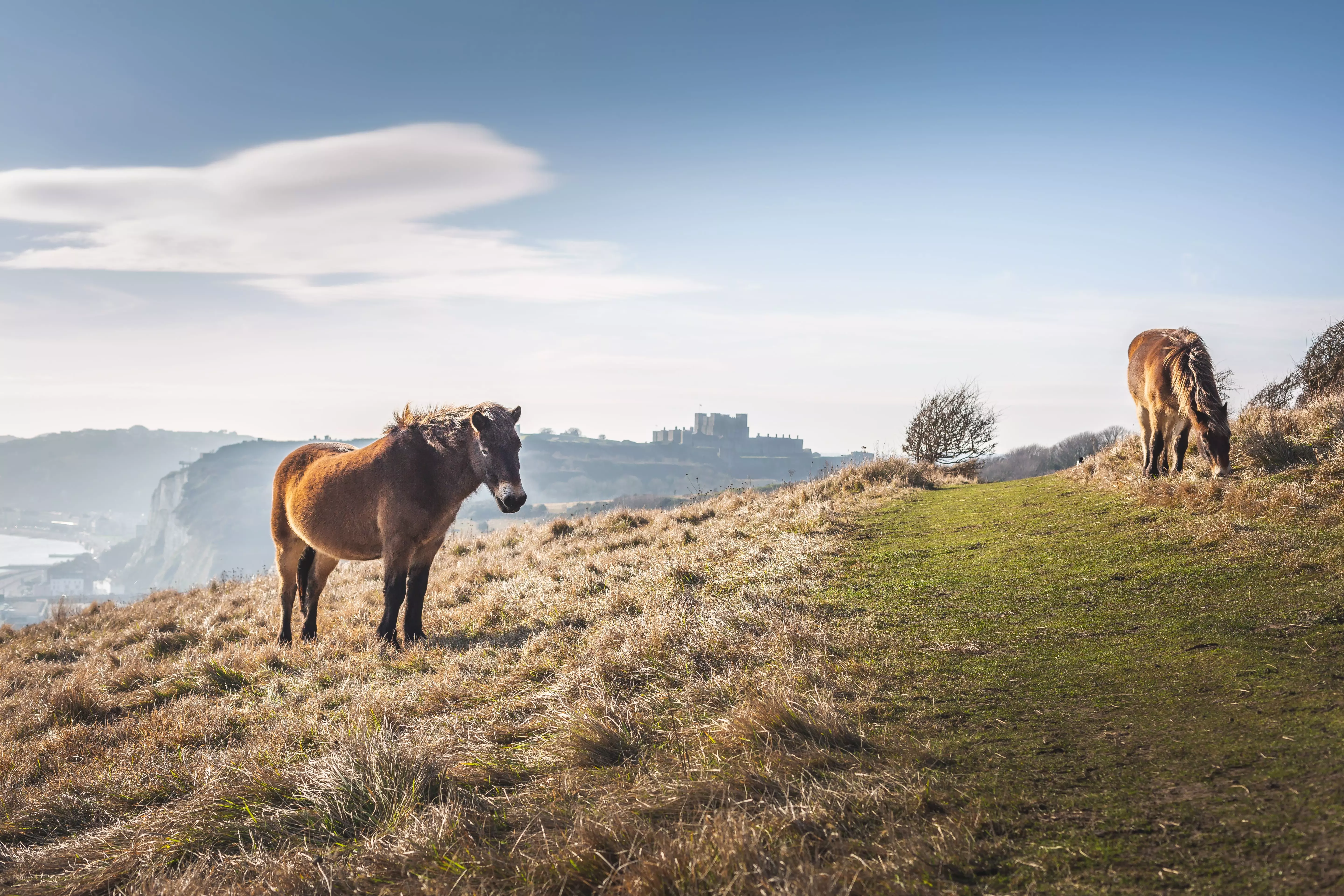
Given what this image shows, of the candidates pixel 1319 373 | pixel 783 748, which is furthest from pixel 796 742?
pixel 1319 373

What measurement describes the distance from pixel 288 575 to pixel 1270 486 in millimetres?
11285

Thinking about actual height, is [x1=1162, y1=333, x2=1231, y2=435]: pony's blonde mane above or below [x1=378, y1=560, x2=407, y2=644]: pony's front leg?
above

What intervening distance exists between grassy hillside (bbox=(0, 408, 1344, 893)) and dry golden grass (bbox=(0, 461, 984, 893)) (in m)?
0.02

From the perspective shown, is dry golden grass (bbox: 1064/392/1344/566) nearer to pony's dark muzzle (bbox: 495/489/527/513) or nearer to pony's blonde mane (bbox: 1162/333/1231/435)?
Answer: pony's blonde mane (bbox: 1162/333/1231/435)

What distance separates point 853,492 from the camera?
47.9 ft

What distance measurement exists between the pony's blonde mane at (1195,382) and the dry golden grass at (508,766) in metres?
4.51

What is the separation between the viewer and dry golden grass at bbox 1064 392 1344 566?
201 inches

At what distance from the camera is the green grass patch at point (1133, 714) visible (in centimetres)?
197

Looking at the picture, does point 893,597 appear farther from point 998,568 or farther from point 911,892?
point 911,892

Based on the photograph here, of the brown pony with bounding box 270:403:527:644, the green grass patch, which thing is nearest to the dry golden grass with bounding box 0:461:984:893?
the green grass patch

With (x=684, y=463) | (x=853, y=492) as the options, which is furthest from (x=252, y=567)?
(x=853, y=492)

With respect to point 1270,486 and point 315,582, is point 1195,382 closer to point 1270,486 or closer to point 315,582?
point 1270,486

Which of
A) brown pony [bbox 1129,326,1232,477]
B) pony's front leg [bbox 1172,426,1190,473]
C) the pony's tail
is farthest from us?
the pony's tail

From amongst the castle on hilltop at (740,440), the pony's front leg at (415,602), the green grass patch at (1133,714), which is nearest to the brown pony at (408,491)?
the pony's front leg at (415,602)
